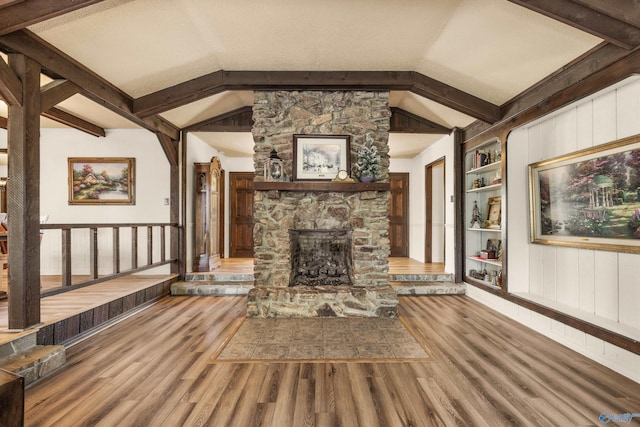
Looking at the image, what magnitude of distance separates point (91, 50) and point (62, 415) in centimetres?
308

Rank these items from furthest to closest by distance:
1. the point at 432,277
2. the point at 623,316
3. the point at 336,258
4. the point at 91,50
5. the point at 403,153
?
1. the point at 403,153
2. the point at 432,277
3. the point at 336,258
4. the point at 91,50
5. the point at 623,316

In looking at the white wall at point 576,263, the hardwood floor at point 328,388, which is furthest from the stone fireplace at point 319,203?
the white wall at point 576,263

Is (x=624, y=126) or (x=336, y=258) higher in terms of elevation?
(x=624, y=126)

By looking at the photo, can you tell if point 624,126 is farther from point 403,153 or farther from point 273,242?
point 403,153

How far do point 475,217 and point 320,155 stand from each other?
2803 mm

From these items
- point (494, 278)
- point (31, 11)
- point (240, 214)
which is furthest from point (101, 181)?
point (494, 278)

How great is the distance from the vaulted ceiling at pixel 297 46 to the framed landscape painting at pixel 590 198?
90cm

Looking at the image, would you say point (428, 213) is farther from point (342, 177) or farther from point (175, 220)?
point (175, 220)

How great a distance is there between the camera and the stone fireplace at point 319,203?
13.9 ft

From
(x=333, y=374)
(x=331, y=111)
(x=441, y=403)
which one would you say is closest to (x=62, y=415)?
(x=333, y=374)

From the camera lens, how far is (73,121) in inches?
186

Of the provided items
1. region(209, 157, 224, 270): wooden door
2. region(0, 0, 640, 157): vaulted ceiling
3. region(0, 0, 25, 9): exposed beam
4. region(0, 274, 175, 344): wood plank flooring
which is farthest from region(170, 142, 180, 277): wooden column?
region(0, 0, 25, 9): exposed beam

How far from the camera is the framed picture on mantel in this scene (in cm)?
431

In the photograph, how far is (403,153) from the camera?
726 cm
